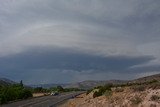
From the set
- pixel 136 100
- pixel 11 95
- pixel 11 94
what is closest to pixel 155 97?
pixel 136 100

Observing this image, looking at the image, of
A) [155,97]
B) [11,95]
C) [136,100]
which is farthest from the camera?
[11,95]

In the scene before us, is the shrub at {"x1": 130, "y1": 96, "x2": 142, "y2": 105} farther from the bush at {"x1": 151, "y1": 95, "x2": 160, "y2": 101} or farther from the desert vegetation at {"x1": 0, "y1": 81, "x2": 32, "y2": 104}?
the desert vegetation at {"x1": 0, "y1": 81, "x2": 32, "y2": 104}

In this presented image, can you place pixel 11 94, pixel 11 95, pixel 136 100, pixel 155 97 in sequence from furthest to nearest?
pixel 11 94 → pixel 11 95 → pixel 136 100 → pixel 155 97

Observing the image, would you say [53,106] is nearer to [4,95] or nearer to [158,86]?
[4,95]

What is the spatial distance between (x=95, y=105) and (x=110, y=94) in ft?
7.25

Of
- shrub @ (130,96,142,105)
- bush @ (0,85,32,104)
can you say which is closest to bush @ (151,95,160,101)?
shrub @ (130,96,142,105)

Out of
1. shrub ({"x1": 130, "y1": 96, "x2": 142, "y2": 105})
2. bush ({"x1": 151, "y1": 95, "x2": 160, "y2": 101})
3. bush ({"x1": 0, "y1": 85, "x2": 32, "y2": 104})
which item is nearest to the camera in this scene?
bush ({"x1": 151, "y1": 95, "x2": 160, "y2": 101})

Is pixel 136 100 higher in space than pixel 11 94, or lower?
lower

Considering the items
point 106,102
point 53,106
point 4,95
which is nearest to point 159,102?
point 106,102

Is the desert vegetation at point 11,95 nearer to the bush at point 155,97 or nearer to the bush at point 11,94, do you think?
the bush at point 11,94

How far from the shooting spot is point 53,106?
6397cm

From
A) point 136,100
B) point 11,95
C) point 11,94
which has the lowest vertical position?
point 136,100

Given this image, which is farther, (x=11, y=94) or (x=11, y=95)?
(x=11, y=94)

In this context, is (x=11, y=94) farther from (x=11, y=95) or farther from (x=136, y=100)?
(x=136, y=100)
